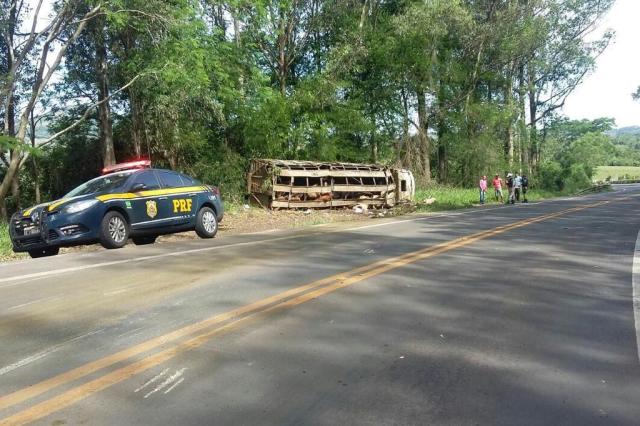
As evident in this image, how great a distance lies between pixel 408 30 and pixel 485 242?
23936 millimetres

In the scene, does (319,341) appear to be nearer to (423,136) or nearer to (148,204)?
(148,204)

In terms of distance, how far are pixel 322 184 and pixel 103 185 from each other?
13353 millimetres

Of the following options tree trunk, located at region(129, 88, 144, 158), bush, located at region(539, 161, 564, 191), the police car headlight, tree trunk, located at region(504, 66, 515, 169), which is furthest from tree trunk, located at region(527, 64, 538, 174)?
the police car headlight

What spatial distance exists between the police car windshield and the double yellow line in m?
5.95

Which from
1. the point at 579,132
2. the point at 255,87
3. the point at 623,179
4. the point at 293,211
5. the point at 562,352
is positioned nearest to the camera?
the point at 562,352

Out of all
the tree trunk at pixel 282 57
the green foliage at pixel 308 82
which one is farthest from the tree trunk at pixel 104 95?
the tree trunk at pixel 282 57

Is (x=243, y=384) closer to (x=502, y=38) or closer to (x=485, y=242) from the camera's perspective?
(x=485, y=242)

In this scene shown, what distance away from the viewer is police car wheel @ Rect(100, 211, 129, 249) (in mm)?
10523

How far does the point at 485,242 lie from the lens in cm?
1098

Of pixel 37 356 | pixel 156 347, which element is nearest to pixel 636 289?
pixel 156 347

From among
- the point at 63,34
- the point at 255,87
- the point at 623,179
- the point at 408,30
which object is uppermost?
the point at 408,30

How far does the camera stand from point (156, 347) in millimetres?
4312

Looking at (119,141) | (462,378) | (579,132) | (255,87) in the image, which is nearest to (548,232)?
(462,378)

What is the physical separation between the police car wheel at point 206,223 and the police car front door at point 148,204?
0.88m
